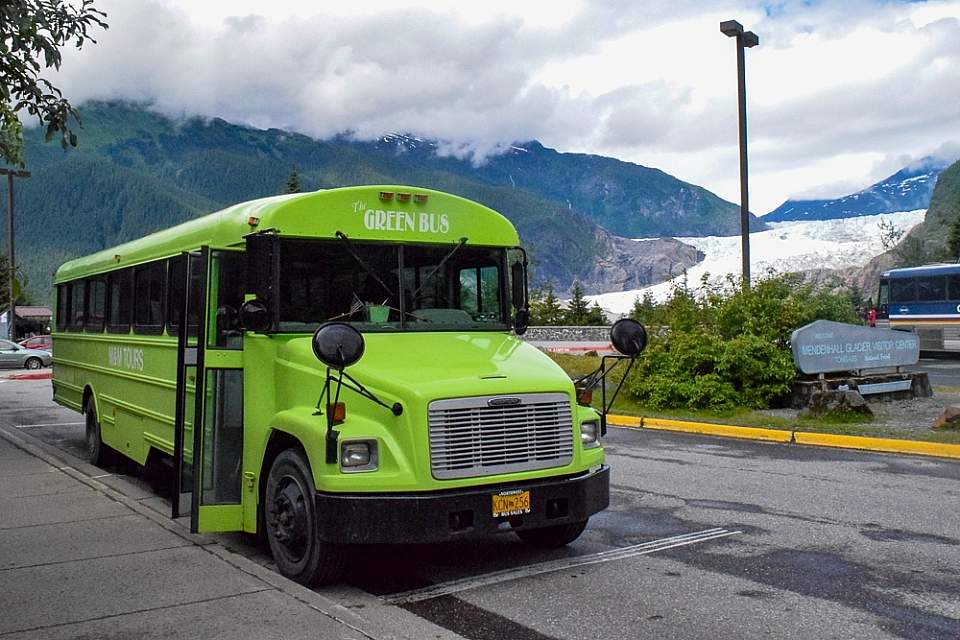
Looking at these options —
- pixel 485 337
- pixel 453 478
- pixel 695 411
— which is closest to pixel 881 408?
pixel 695 411

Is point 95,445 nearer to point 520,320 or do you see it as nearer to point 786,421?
point 520,320

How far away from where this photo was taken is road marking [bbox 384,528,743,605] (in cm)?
593

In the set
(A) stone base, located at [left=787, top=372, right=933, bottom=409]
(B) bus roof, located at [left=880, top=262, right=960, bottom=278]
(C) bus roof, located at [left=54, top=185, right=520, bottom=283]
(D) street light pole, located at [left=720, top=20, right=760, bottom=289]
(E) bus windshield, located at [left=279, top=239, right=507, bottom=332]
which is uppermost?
(D) street light pole, located at [left=720, top=20, right=760, bottom=289]

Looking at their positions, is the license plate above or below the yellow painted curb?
above

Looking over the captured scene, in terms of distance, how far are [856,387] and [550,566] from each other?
982 cm

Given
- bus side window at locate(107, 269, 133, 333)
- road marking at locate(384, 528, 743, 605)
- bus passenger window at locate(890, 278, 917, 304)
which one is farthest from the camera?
bus passenger window at locate(890, 278, 917, 304)

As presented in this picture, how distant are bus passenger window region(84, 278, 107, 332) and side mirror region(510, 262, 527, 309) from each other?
5.82 m

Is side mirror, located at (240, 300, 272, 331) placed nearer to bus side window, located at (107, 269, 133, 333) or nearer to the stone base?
bus side window, located at (107, 269, 133, 333)

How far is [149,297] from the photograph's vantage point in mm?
9258

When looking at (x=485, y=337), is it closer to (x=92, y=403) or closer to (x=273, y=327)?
(x=273, y=327)

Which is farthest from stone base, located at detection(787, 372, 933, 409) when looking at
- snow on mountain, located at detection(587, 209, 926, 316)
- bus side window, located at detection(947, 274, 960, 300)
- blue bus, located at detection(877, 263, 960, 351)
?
snow on mountain, located at detection(587, 209, 926, 316)

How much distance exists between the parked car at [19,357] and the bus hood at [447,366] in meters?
34.7

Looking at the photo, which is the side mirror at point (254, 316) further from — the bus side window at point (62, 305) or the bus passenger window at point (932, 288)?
the bus passenger window at point (932, 288)

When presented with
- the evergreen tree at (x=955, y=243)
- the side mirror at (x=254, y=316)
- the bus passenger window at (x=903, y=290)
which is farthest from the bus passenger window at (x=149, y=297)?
the evergreen tree at (x=955, y=243)
